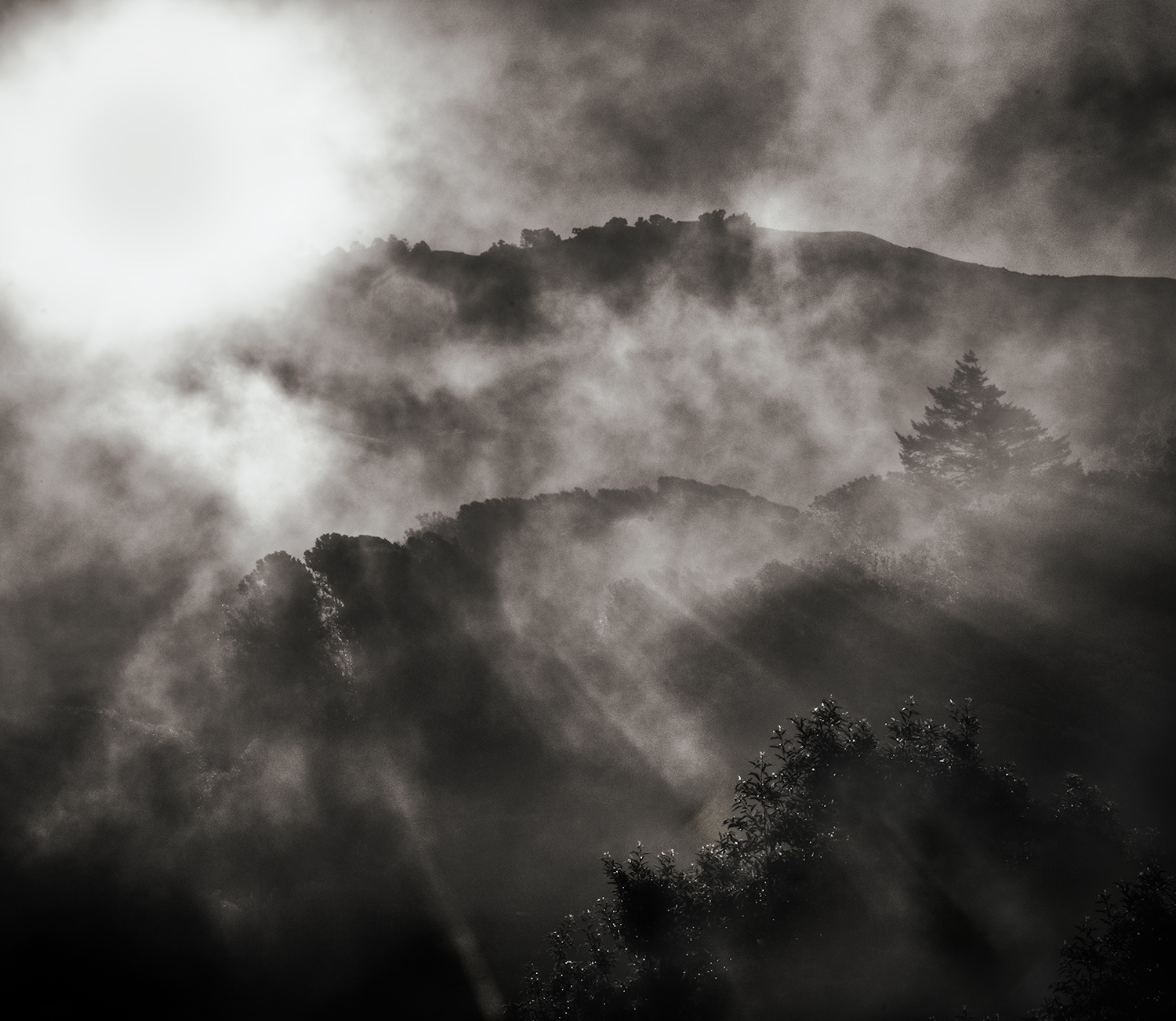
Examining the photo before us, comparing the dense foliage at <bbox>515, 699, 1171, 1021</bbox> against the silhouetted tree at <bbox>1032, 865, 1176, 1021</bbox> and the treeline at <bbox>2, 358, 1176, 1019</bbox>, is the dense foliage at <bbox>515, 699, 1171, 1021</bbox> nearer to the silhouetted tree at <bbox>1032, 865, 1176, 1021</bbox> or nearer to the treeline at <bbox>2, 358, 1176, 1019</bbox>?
the treeline at <bbox>2, 358, 1176, 1019</bbox>

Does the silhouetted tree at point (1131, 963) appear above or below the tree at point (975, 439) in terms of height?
below

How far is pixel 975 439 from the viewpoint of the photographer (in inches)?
1662

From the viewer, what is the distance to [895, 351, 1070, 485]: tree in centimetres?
4097

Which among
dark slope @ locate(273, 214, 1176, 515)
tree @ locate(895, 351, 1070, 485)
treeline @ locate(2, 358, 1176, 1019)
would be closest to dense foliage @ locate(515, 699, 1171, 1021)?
treeline @ locate(2, 358, 1176, 1019)

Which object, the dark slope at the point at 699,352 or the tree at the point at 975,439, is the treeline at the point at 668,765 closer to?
the tree at the point at 975,439

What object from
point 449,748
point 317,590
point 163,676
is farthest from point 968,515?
point 163,676

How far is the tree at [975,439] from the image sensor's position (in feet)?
134

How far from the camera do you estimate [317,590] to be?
44.2 m

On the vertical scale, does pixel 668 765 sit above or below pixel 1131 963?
above

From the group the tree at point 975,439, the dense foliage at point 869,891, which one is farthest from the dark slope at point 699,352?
the dense foliage at point 869,891

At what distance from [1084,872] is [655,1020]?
8.26m

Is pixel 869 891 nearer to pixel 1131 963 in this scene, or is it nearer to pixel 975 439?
pixel 1131 963

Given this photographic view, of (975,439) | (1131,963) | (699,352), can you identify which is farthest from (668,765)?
(699,352)

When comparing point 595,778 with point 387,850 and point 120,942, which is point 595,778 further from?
point 120,942
